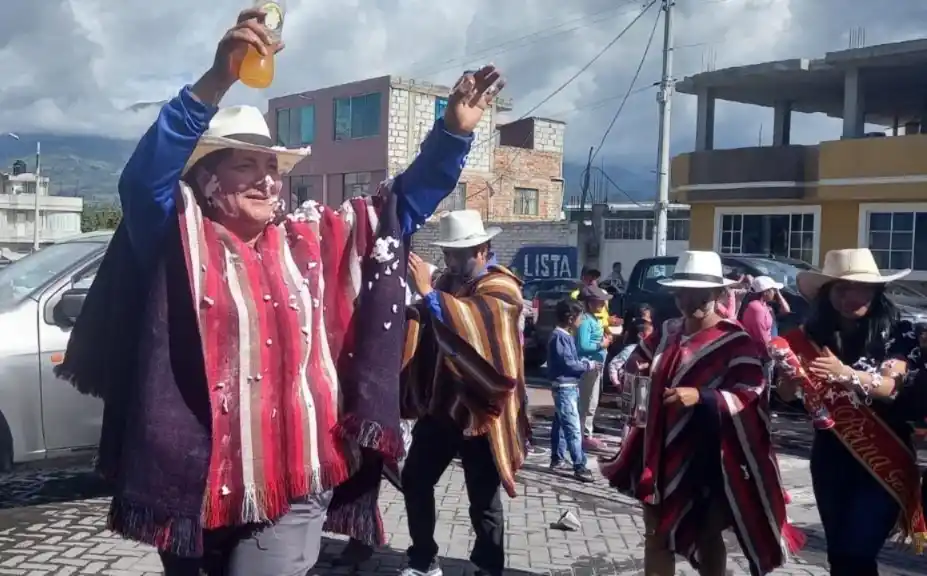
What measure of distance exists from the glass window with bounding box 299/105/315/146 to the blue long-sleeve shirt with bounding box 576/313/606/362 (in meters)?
34.1

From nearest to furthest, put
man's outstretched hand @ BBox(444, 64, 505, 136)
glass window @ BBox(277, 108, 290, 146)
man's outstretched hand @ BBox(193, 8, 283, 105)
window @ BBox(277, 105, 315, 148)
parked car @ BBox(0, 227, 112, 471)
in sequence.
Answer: man's outstretched hand @ BBox(193, 8, 283, 105), man's outstretched hand @ BBox(444, 64, 505, 136), parked car @ BBox(0, 227, 112, 471), window @ BBox(277, 105, 315, 148), glass window @ BBox(277, 108, 290, 146)

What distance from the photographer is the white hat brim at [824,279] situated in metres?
4.08

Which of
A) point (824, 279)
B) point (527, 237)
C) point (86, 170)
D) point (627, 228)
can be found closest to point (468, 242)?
point (824, 279)

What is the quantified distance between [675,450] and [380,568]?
190 centimetres

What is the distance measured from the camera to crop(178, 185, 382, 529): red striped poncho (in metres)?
2.55

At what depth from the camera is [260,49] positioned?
2.35m

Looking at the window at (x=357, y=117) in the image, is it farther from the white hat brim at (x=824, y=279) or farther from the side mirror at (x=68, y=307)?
the white hat brim at (x=824, y=279)

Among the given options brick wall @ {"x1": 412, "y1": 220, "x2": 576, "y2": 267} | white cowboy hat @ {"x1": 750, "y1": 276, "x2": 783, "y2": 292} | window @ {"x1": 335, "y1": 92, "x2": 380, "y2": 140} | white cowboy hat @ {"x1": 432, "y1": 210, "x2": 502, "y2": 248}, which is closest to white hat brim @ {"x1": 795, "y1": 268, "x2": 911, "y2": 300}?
white cowboy hat @ {"x1": 432, "y1": 210, "x2": 502, "y2": 248}

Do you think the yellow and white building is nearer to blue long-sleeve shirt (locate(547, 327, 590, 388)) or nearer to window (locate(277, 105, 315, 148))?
blue long-sleeve shirt (locate(547, 327, 590, 388))

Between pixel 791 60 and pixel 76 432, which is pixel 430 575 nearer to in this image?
pixel 76 432

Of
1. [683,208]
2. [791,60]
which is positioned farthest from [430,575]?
[683,208]

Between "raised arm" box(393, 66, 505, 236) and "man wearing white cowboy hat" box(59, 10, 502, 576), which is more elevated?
"raised arm" box(393, 66, 505, 236)

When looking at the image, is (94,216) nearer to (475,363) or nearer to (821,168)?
(821,168)

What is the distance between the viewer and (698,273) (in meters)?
4.37
